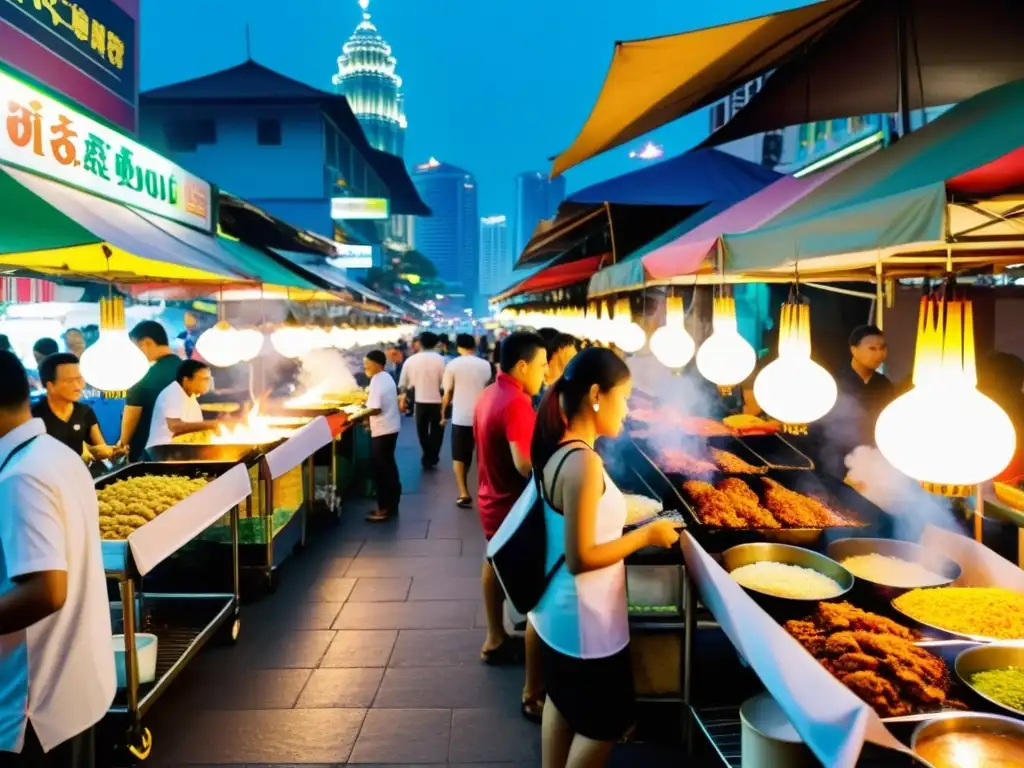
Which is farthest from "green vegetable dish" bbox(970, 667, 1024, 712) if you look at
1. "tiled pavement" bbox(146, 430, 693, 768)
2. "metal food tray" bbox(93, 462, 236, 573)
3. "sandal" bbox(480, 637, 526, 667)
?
"metal food tray" bbox(93, 462, 236, 573)

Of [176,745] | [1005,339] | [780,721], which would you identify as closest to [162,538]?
[176,745]

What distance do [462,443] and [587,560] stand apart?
6668mm

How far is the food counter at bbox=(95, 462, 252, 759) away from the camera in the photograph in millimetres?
3922

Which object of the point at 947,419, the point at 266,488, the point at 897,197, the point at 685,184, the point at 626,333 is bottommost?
the point at 266,488

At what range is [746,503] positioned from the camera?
4.57 metres

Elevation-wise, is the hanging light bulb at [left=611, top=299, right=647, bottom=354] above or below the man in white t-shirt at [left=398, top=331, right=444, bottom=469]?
above

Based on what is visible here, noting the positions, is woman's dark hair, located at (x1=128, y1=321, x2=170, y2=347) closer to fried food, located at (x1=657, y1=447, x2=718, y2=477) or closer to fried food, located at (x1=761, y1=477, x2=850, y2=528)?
fried food, located at (x1=657, y1=447, x2=718, y2=477)

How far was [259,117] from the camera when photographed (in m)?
32.2

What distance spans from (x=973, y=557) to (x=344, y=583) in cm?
508

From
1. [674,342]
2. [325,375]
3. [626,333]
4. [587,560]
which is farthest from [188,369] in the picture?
[325,375]

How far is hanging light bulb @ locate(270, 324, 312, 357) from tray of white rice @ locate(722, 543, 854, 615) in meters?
7.07

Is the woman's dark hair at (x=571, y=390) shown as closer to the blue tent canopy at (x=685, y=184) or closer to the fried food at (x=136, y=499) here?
the fried food at (x=136, y=499)

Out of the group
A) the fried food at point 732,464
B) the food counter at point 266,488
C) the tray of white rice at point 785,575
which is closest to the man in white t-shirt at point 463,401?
the food counter at point 266,488

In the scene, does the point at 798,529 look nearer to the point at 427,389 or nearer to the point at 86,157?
the point at 86,157
